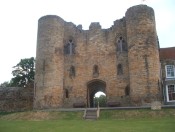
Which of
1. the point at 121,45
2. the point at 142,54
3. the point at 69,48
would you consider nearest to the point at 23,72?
the point at 69,48

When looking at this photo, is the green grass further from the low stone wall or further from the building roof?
the building roof

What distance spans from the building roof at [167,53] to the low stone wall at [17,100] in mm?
15445

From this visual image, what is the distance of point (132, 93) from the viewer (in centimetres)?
2606

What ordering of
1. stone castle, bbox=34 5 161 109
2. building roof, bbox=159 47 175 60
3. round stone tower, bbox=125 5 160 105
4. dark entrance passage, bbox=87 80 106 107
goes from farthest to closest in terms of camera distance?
building roof, bbox=159 47 175 60, dark entrance passage, bbox=87 80 106 107, stone castle, bbox=34 5 161 109, round stone tower, bbox=125 5 160 105

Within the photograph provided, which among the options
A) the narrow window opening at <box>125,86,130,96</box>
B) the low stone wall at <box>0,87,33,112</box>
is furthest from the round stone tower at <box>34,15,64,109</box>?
the narrow window opening at <box>125,86,130,96</box>

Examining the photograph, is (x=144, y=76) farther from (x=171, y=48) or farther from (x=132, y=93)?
(x=171, y=48)

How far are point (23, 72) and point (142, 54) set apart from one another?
90.1ft

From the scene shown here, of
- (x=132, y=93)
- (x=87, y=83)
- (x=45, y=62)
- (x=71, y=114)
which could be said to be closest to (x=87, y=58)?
(x=87, y=83)

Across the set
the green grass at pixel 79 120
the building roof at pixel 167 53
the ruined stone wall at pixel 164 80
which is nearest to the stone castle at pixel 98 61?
the ruined stone wall at pixel 164 80

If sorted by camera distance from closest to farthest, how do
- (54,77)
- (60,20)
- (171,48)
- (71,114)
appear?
1. (71,114)
2. (54,77)
3. (60,20)
4. (171,48)

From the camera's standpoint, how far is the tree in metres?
47.6

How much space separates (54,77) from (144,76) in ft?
28.5

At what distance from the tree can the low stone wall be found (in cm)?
1468

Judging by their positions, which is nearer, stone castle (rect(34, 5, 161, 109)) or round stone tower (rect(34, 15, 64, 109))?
stone castle (rect(34, 5, 161, 109))
